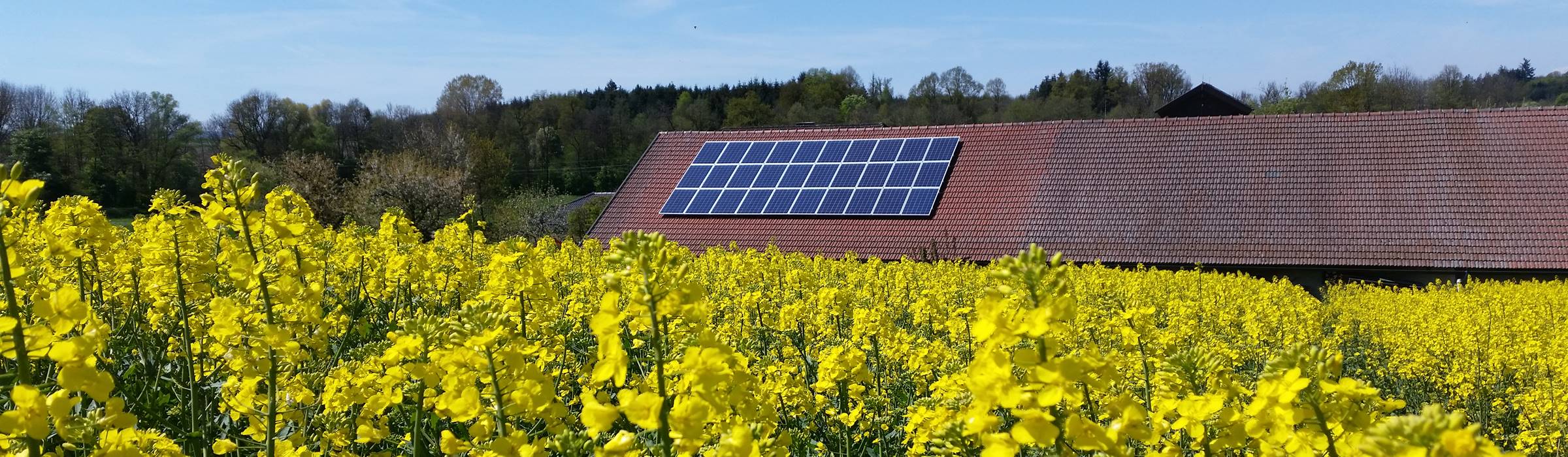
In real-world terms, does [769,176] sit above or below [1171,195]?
above

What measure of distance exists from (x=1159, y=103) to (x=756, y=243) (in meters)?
50.3

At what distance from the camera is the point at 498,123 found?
6009 centimetres

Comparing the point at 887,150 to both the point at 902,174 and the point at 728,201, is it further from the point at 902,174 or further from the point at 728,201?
the point at 728,201

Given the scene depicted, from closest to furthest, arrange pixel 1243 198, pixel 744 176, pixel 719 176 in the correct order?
pixel 1243 198 < pixel 744 176 < pixel 719 176

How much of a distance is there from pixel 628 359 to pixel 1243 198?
17.1 meters

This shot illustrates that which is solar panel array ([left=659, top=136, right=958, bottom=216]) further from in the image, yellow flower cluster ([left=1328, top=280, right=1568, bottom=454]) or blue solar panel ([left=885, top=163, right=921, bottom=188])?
yellow flower cluster ([left=1328, top=280, right=1568, bottom=454])

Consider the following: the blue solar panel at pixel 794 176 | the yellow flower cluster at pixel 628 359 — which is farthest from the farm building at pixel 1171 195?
the yellow flower cluster at pixel 628 359

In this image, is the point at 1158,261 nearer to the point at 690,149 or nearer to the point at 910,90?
the point at 690,149

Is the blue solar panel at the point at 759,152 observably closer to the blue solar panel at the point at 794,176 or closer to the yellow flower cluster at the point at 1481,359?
the blue solar panel at the point at 794,176

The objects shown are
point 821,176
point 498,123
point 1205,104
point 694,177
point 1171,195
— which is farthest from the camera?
point 498,123

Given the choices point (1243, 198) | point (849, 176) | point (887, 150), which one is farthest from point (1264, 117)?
point (849, 176)

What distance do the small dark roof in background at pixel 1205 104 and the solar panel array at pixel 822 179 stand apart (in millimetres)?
10162

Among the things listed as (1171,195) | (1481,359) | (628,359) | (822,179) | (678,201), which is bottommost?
(1481,359)

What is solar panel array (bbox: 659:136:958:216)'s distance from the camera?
1798 cm
